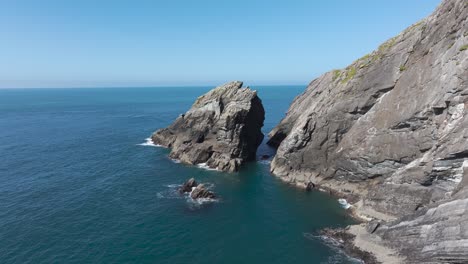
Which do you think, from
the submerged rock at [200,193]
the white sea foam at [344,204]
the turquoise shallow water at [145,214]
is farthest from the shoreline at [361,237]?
the submerged rock at [200,193]

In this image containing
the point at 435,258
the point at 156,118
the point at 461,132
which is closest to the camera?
the point at 435,258

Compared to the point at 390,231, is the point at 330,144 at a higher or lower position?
higher

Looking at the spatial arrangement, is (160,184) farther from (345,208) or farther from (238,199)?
(345,208)

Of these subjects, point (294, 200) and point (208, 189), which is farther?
point (208, 189)

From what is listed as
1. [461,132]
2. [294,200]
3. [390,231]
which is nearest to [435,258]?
[390,231]

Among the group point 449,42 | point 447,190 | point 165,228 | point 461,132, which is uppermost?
point 449,42

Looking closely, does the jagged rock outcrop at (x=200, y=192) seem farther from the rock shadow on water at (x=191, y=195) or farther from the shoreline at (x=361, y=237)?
the shoreline at (x=361, y=237)

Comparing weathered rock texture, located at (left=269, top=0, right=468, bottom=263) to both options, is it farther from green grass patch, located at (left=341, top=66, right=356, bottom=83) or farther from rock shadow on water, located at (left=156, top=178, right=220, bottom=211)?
rock shadow on water, located at (left=156, top=178, right=220, bottom=211)
